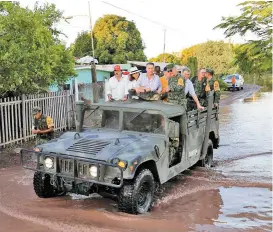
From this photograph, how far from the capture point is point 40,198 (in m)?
6.69

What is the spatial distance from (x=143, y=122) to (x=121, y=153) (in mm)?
1155

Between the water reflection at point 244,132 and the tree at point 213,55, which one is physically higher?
the tree at point 213,55

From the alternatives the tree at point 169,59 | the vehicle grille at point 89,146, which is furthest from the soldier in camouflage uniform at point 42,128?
the tree at point 169,59

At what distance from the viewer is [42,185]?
21.4ft

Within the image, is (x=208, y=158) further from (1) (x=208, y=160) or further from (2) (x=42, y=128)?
(2) (x=42, y=128)

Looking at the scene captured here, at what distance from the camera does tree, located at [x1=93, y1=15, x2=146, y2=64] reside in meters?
35.2

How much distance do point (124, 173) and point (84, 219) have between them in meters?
0.88

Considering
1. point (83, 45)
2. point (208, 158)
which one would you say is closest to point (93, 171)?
point (208, 158)

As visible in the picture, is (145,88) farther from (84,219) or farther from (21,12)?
(21,12)

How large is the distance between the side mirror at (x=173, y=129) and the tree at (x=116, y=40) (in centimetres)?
2839

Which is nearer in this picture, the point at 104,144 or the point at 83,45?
the point at 104,144

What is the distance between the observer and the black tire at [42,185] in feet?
21.4

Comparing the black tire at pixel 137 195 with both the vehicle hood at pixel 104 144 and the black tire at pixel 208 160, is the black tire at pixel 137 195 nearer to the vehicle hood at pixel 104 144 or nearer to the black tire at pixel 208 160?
the vehicle hood at pixel 104 144

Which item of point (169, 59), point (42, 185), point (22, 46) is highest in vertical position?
point (169, 59)
